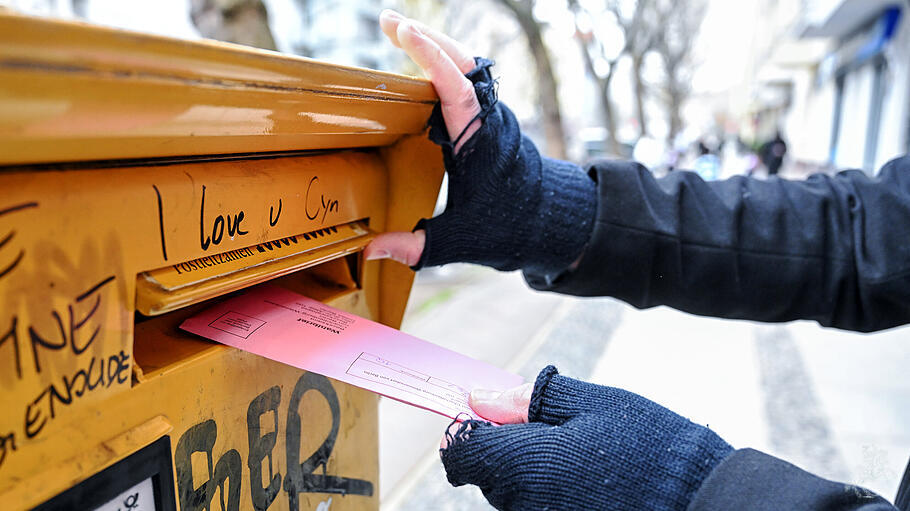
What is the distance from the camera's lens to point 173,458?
0.70 m

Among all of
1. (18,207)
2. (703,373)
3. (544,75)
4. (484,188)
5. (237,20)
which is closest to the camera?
(18,207)

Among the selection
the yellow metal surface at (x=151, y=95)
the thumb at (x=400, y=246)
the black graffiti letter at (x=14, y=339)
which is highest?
the yellow metal surface at (x=151, y=95)

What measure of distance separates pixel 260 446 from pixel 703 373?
2.57m

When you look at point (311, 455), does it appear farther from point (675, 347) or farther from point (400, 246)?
point (675, 347)

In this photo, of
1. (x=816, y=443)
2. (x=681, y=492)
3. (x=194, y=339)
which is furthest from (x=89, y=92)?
(x=816, y=443)

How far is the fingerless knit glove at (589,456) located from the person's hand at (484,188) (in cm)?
40

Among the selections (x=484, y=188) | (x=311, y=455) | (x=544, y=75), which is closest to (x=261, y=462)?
(x=311, y=455)

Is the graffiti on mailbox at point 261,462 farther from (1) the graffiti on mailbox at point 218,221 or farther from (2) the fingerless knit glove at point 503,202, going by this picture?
(2) the fingerless knit glove at point 503,202

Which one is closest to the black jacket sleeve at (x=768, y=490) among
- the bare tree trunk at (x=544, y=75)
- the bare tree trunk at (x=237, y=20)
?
the bare tree trunk at (x=237, y=20)

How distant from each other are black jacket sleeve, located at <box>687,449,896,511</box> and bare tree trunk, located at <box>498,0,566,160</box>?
211 inches

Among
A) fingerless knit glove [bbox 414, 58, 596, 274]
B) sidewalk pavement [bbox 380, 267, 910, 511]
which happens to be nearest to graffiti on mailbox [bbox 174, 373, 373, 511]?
Result: fingerless knit glove [bbox 414, 58, 596, 274]

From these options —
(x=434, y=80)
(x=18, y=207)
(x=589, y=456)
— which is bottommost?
(x=589, y=456)

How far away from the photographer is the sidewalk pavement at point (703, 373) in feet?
8.14

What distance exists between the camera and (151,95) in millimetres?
525
